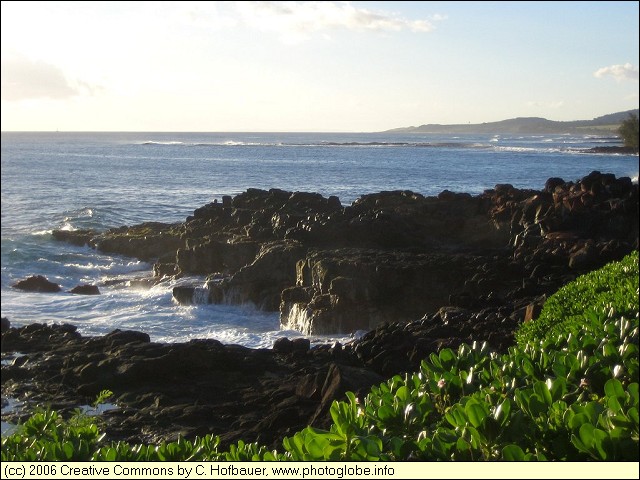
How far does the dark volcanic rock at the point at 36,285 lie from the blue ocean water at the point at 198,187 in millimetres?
287

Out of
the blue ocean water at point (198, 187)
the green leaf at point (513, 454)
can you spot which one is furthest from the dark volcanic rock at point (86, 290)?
the green leaf at point (513, 454)

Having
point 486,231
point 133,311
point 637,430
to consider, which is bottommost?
point 133,311

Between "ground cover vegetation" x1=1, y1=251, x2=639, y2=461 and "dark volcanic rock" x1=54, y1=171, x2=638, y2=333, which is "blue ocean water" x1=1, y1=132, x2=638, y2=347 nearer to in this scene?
"dark volcanic rock" x1=54, y1=171, x2=638, y2=333

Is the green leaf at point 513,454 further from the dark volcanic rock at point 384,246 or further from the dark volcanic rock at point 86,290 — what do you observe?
the dark volcanic rock at point 86,290

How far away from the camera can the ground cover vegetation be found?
3428mm

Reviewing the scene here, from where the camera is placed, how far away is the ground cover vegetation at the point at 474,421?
3428 millimetres

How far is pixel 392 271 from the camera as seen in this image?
64.6ft

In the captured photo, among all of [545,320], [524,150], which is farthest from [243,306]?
[545,320]

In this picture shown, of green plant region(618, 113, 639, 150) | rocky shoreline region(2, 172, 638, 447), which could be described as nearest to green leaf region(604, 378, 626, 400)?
rocky shoreline region(2, 172, 638, 447)

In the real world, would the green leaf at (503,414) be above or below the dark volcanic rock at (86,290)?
above

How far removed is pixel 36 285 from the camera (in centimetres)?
2295

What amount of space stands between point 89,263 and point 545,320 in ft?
64.6

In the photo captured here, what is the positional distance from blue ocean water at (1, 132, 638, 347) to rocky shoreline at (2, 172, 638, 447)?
659 mm

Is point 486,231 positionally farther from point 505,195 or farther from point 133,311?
point 133,311
